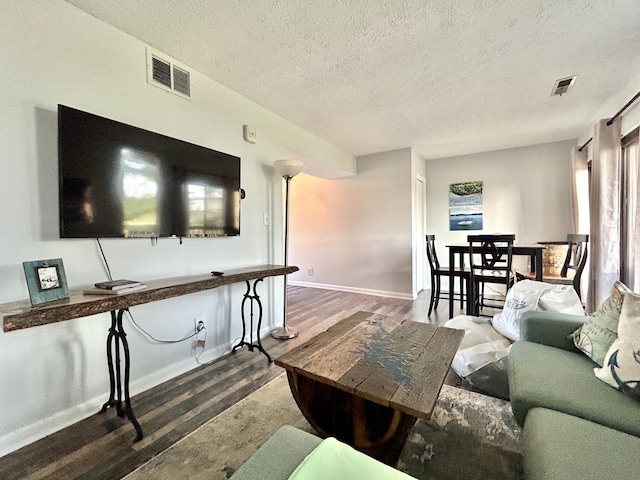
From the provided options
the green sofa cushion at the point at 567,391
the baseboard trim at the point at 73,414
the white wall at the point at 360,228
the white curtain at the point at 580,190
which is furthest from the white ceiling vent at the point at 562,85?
the baseboard trim at the point at 73,414

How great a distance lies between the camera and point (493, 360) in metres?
1.94

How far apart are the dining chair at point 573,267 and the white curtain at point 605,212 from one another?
0.39 feet

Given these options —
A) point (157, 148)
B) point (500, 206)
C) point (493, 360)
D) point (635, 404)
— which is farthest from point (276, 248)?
point (500, 206)

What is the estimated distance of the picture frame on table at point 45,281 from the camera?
131 centimetres

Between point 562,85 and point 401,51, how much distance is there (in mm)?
1696

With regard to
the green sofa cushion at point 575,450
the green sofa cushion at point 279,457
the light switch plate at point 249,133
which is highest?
the light switch plate at point 249,133

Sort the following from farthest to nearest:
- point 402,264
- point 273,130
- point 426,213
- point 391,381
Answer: point 426,213 → point 402,264 → point 273,130 → point 391,381

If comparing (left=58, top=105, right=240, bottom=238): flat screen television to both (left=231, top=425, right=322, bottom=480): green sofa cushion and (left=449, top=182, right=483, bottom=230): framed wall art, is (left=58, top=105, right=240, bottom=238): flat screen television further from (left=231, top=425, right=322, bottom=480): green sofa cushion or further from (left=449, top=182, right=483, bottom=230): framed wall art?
(left=449, top=182, right=483, bottom=230): framed wall art

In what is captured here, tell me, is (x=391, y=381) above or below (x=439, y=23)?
below

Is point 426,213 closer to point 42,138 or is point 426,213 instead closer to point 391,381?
point 391,381

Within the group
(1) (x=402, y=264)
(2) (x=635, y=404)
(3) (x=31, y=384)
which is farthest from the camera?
(1) (x=402, y=264)

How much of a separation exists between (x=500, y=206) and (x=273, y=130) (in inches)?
154

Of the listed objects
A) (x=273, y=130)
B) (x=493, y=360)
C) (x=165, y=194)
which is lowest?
(x=493, y=360)

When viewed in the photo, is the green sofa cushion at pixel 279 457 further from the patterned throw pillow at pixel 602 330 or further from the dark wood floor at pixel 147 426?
the patterned throw pillow at pixel 602 330
